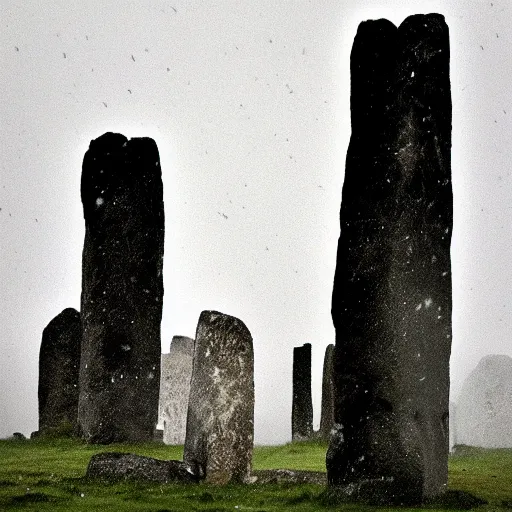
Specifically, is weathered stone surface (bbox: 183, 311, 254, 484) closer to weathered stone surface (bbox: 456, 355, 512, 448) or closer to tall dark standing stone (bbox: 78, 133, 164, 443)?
tall dark standing stone (bbox: 78, 133, 164, 443)

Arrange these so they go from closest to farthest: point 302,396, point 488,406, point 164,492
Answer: point 164,492 → point 302,396 → point 488,406

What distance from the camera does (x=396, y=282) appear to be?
9.89 metres

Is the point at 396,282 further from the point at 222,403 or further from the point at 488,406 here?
the point at 488,406

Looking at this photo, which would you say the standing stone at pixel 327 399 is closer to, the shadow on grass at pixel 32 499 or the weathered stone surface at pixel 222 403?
the weathered stone surface at pixel 222 403

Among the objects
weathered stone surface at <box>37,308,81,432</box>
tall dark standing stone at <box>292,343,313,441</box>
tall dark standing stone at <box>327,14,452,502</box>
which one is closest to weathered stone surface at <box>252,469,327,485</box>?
tall dark standing stone at <box>327,14,452,502</box>

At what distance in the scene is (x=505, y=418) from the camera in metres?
29.4

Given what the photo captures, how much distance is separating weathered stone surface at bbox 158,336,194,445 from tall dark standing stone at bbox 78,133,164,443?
513 centimetres

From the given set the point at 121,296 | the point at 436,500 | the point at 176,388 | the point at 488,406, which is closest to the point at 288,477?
the point at 436,500

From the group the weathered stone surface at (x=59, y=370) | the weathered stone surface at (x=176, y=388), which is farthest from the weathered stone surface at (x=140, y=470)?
the weathered stone surface at (x=176, y=388)

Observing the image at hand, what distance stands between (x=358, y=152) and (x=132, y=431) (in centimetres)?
884

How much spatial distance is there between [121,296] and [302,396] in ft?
18.8

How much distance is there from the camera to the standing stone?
66.1 feet

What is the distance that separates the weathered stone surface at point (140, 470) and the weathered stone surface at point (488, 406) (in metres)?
18.8

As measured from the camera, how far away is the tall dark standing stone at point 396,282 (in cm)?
973
